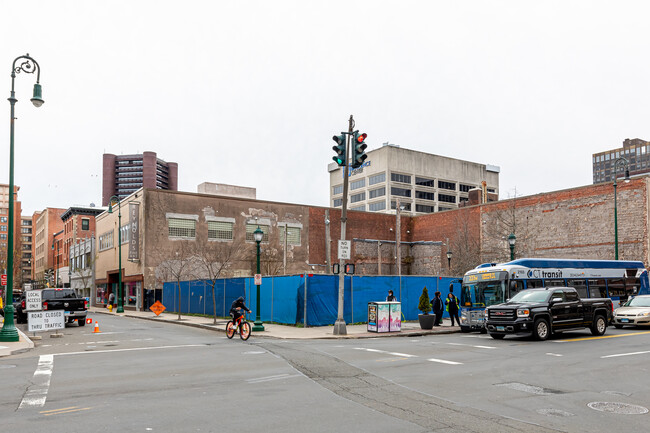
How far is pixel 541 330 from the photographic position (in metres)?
19.3

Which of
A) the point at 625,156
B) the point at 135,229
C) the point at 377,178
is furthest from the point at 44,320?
the point at 625,156

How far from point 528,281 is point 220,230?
32096 millimetres

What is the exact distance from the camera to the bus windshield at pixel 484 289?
22.8 meters

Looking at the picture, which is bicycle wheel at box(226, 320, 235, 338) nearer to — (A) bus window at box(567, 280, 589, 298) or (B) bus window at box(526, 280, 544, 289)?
(B) bus window at box(526, 280, 544, 289)

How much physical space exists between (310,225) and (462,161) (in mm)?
80739

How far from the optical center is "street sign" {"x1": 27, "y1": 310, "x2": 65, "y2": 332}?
20.6 metres

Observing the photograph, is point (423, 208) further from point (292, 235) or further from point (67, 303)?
point (67, 303)

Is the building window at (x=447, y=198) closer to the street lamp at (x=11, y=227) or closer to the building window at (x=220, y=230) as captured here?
the building window at (x=220, y=230)

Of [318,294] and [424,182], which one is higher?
[424,182]

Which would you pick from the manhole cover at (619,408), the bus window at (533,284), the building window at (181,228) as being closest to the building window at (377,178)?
the building window at (181,228)

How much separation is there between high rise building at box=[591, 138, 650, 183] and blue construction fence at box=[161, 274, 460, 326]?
Result: 139525mm

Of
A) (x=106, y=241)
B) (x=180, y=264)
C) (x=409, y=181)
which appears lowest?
(x=180, y=264)

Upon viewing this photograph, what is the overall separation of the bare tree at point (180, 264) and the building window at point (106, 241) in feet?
40.4

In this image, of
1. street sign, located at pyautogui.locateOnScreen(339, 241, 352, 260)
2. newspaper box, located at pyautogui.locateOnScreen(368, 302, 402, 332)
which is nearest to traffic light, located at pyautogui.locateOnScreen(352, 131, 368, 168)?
street sign, located at pyautogui.locateOnScreen(339, 241, 352, 260)
